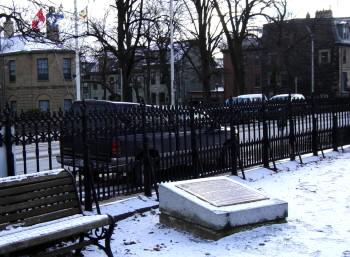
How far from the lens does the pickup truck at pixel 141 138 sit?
27.1 ft

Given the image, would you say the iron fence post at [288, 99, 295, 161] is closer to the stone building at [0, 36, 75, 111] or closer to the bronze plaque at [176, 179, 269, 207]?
the bronze plaque at [176, 179, 269, 207]

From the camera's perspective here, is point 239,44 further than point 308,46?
No

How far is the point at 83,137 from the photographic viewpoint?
313 inches

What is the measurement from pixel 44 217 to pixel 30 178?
0.44m

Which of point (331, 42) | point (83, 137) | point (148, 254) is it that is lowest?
point (148, 254)

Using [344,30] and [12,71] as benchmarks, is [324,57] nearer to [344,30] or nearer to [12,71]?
[344,30]

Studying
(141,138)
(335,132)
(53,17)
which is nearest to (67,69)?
(53,17)

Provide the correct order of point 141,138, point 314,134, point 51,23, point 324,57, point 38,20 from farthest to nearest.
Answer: point 324,57
point 51,23
point 38,20
point 314,134
point 141,138

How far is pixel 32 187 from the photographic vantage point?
5.81 m

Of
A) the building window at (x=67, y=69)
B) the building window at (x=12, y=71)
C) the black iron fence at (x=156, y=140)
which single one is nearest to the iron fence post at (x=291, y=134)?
the black iron fence at (x=156, y=140)

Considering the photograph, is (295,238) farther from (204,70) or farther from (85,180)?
(204,70)

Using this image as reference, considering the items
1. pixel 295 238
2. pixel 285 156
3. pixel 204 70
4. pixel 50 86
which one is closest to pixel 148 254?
pixel 295 238

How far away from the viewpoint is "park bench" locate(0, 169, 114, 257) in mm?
5211

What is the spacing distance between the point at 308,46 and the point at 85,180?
62.2 m
